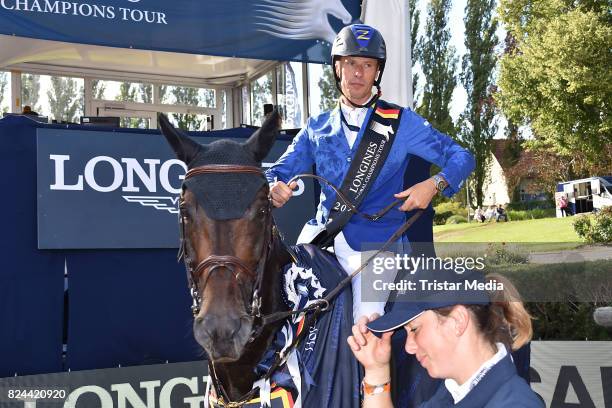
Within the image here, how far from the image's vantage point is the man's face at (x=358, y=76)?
3.36 meters

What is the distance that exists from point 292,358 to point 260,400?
0.21m

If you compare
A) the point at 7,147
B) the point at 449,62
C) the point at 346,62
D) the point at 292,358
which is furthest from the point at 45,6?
the point at 449,62

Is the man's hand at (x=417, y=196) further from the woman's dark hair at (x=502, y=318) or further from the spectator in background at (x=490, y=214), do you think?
the spectator in background at (x=490, y=214)

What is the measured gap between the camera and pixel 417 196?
303cm

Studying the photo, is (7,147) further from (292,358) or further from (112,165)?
(292,358)

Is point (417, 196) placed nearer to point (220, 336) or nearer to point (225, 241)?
point (225, 241)

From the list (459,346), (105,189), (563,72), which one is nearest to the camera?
(459,346)

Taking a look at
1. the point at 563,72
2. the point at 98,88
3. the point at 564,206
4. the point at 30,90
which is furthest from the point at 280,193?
the point at 564,206

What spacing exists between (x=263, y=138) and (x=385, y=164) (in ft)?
2.64

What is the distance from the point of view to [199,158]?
8.55 feet

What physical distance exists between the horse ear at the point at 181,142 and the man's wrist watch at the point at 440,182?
46.7 inches

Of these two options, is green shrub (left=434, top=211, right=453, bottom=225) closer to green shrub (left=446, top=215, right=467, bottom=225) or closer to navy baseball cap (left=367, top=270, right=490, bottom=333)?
green shrub (left=446, top=215, right=467, bottom=225)

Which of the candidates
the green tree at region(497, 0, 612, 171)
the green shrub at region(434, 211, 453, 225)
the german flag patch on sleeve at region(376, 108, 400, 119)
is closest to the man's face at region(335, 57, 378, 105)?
the german flag patch on sleeve at region(376, 108, 400, 119)

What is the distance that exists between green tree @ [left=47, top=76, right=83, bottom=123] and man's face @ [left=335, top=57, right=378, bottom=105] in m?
5.89
